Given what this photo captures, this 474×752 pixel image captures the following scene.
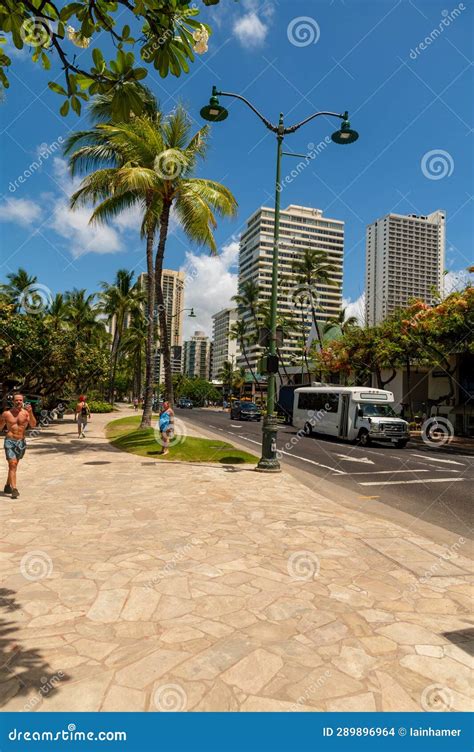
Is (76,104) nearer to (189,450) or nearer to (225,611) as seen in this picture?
(225,611)

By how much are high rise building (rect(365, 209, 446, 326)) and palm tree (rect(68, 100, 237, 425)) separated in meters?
84.9

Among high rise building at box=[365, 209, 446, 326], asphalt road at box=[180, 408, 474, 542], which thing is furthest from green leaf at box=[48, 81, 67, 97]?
high rise building at box=[365, 209, 446, 326]

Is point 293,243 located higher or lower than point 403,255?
higher

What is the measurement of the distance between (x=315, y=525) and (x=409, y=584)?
7.29 ft

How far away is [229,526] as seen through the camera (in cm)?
665

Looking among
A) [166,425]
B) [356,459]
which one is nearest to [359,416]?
[356,459]

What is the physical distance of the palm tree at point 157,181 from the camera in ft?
52.1

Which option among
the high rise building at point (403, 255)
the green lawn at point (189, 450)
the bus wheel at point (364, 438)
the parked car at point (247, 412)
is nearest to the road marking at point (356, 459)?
the green lawn at point (189, 450)

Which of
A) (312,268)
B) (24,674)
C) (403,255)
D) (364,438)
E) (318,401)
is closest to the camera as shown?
(24,674)

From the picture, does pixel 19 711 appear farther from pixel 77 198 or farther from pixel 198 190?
pixel 77 198

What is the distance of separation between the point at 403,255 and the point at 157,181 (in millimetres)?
103288

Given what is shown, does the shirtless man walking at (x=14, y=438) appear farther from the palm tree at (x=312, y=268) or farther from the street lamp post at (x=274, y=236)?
the palm tree at (x=312, y=268)

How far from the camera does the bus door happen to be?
2212cm

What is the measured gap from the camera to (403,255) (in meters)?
107
